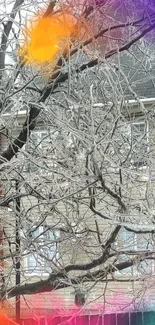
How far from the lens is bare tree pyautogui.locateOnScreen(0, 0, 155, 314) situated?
2.05 m

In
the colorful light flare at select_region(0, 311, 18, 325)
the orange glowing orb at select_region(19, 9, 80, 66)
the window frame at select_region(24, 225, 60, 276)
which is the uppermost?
the orange glowing orb at select_region(19, 9, 80, 66)

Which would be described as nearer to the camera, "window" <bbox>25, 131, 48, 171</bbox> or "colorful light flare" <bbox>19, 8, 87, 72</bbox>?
"colorful light flare" <bbox>19, 8, 87, 72</bbox>

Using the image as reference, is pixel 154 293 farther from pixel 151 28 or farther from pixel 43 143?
pixel 151 28

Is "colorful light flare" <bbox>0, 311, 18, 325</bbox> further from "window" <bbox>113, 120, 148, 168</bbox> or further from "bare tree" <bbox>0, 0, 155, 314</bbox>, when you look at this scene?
"window" <bbox>113, 120, 148, 168</bbox>

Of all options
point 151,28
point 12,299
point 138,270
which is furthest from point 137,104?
point 12,299

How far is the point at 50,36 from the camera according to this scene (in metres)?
2.03

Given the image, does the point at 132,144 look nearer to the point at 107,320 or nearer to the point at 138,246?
the point at 138,246

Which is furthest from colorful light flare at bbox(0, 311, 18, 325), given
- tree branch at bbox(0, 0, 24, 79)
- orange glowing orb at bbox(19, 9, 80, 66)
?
orange glowing orb at bbox(19, 9, 80, 66)

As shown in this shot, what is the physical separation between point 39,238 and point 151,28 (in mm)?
1099

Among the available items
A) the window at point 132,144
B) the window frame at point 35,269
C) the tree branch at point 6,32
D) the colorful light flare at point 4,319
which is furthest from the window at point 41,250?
the tree branch at point 6,32

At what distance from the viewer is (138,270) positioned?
2461 mm

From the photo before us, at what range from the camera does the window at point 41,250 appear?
2461mm

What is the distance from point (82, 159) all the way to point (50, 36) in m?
0.48

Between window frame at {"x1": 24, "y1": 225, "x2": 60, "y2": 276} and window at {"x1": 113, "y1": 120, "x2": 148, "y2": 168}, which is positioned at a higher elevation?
window at {"x1": 113, "y1": 120, "x2": 148, "y2": 168}
